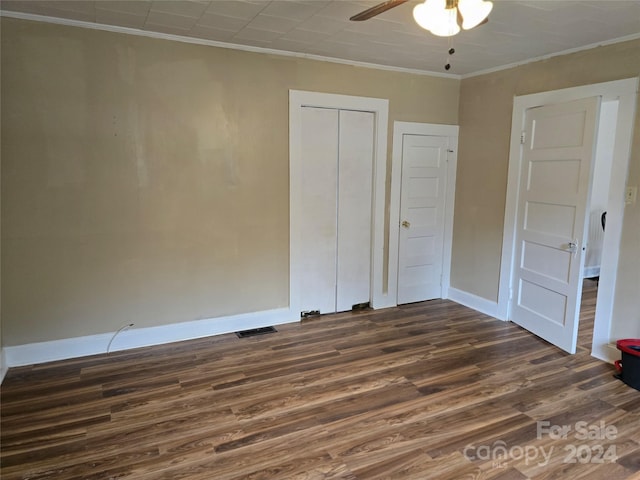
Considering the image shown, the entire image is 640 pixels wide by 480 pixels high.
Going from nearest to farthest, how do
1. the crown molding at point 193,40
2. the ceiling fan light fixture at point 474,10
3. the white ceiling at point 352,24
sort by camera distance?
the ceiling fan light fixture at point 474,10 < the white ceiling at point 352,24 < the crown molding at point 193,40

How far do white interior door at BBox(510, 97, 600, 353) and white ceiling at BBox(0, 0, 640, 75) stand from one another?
0.62 meters

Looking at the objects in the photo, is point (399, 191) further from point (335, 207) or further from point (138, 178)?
point (138, 178)

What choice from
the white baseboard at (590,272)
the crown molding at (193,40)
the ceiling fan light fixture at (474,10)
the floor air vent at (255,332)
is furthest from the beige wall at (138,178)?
the white baseboard at (590,272)

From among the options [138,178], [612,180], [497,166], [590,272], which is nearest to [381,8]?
[138,178]

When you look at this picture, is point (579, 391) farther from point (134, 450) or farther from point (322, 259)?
point (134, 450)

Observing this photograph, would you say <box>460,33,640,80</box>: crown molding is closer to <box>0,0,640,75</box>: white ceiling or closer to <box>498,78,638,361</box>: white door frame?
<box>0,0,640,75</box>: white ceiling

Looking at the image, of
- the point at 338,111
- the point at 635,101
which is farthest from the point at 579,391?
the point at 338,111

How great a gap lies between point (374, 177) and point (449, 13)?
253cm

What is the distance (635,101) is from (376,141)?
7.15ft

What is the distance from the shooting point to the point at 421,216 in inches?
188

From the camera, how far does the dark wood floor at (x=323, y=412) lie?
2.21 metres

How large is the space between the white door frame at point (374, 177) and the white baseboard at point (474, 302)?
93cm

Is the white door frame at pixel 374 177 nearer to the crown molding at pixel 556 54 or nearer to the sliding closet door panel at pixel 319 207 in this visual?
the sliding closet door panel at pixel 319 207

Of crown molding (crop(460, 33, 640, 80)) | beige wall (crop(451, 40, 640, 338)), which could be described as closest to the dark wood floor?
beige wall (crop(451, 40, 640, 338))
